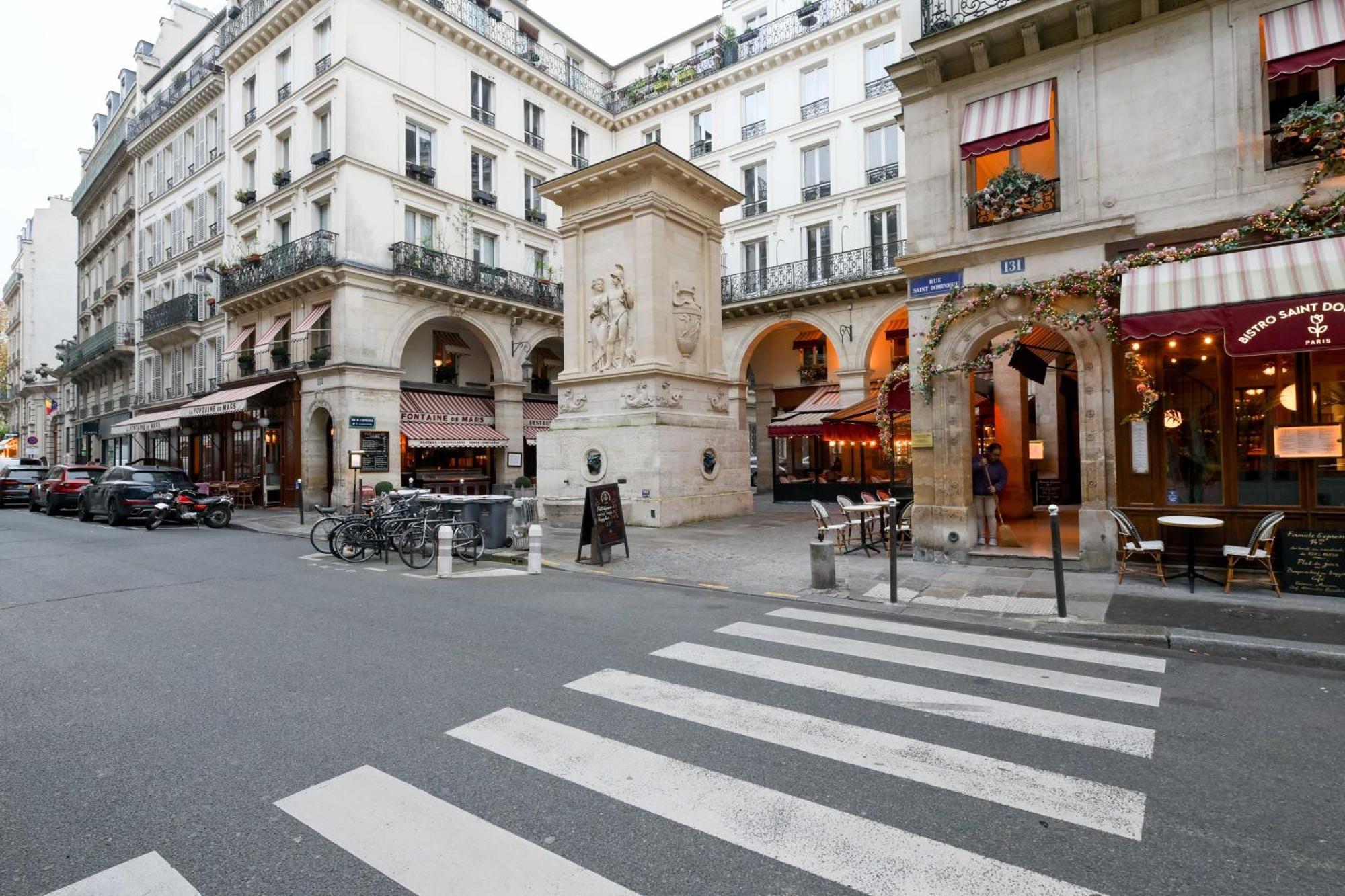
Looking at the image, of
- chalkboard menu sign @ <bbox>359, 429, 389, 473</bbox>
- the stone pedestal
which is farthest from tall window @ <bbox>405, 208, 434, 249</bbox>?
the stone pedestal

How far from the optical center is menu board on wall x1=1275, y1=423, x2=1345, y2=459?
8086 mm

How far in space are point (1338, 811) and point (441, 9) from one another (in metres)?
29.7

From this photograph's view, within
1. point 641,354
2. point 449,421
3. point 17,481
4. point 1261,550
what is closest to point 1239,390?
point 1261,550

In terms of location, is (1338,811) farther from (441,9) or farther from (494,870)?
(441,9)

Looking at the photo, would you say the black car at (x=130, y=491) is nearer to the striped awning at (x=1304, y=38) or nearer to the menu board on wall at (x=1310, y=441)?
the menu board on wall at (x=1310, y=441)

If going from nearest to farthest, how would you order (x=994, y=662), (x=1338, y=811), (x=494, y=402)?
(x=1338, y=811) < (x=994, y=662) < (x=494, y=402)

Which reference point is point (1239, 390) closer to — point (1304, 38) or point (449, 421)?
point (1304, 38)

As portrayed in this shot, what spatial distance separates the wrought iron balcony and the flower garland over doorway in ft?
56.9

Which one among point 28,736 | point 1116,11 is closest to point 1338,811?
point 28,736

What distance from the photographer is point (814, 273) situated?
80.8ft

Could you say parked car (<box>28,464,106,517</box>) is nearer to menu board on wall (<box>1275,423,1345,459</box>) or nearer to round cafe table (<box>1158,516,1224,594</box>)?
round cafe table (<box>1158,516,1224,594</box>)

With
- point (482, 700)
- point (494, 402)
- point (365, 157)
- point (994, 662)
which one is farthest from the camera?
point (494, 402)

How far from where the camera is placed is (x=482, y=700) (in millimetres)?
A: 4602

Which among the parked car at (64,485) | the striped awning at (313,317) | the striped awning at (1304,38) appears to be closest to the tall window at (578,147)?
the striped awning at (313,317)
